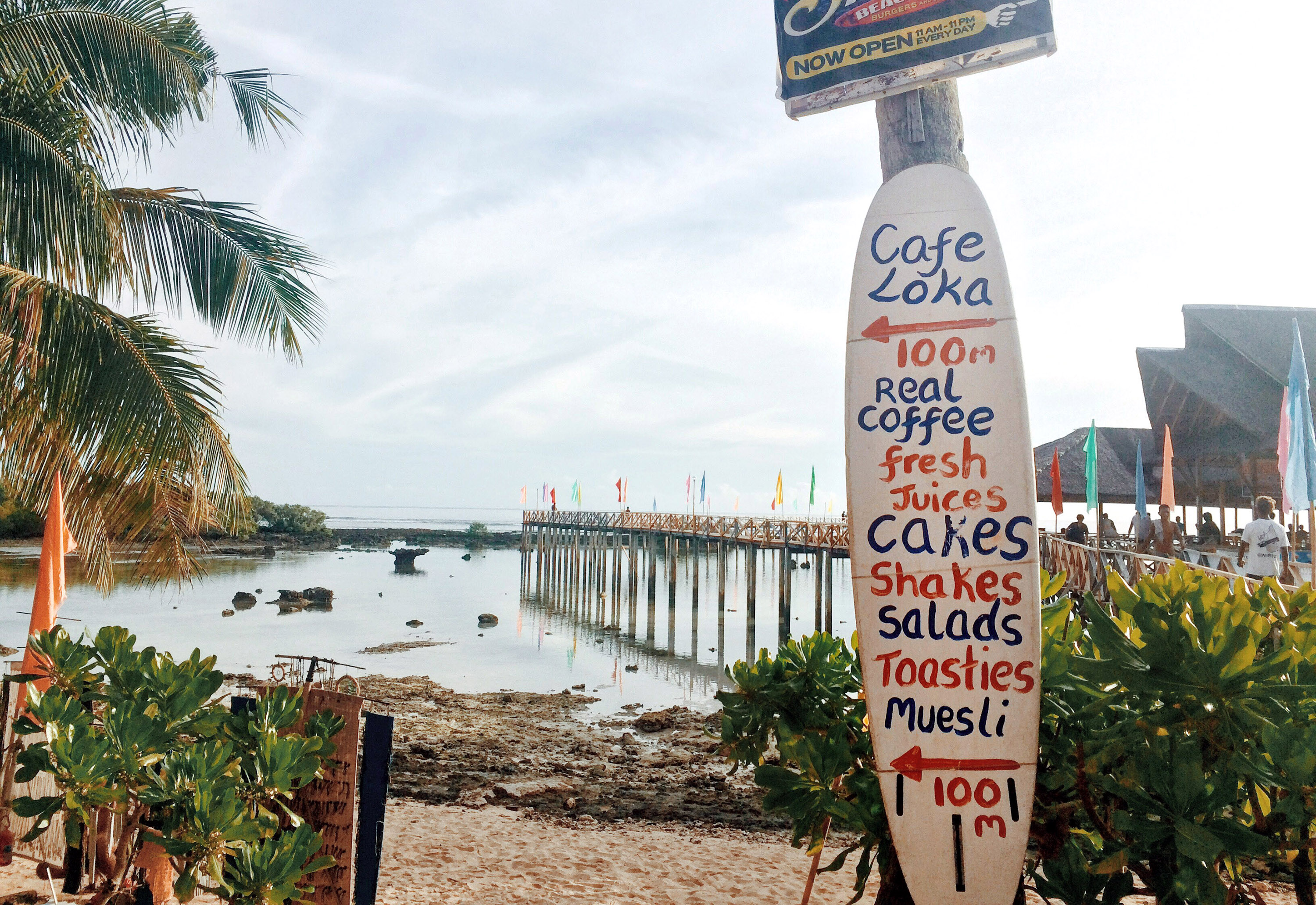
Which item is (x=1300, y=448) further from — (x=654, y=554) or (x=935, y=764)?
(x=654, y=554)

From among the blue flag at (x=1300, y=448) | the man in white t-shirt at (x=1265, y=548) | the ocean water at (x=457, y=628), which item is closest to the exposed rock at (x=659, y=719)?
the ocean water at (x=457, y=628)

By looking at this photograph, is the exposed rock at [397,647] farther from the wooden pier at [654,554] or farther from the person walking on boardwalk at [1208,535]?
the person walking on boardwalk at [1208,535]

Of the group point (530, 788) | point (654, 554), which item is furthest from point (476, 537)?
point (530, 788)

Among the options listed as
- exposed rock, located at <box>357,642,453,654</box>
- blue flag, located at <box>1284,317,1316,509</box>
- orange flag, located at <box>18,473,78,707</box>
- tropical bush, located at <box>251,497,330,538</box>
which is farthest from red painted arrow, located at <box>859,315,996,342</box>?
Result: tropical bush, located at <box>251,497,330,538</box>

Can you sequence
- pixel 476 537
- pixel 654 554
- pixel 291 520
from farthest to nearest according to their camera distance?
pixel 476 537 < pixel 291 520 < pixel 654 554

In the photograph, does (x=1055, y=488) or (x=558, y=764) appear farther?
(x=1055, y=488)

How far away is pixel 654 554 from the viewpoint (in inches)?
1123

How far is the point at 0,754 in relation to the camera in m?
4.20

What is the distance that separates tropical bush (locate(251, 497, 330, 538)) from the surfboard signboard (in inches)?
2846

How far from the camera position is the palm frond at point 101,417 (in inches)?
215

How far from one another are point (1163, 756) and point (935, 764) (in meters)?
0.74

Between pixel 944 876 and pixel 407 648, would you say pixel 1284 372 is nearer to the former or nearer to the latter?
pixel 944 876

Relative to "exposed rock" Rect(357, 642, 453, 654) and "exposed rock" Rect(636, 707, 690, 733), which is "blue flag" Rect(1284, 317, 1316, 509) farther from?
"exposed rock" Rect(357, 642, 453, 654)

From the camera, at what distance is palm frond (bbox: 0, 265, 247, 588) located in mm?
5457
